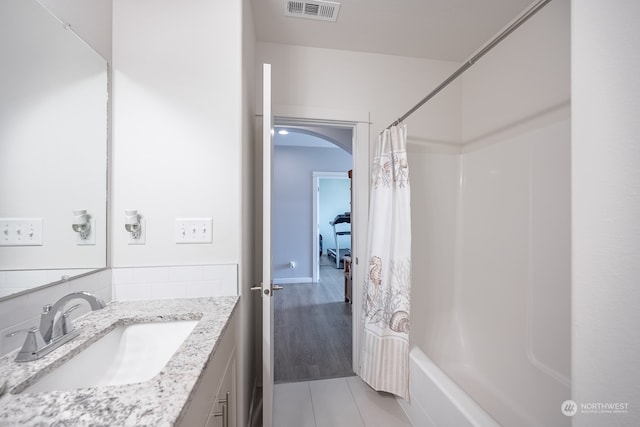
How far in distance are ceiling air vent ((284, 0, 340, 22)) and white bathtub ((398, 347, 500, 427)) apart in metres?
2.30

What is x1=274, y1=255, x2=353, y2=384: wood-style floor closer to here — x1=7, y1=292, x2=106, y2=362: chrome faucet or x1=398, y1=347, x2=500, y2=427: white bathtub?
x1=398, y1=347, x2=500, y2=427: white bathtub

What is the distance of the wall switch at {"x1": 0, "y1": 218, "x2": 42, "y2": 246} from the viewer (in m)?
0.69

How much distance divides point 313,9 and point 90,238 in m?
1.81

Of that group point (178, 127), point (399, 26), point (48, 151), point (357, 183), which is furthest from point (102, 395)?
point (399, 26)

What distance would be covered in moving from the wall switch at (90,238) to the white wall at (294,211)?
313cm

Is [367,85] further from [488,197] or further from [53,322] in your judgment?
[53,322]

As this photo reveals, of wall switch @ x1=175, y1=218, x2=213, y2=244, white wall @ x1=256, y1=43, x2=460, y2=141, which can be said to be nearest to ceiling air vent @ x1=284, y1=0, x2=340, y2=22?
white wall @ x1=256, y1=43, x2=460, y2=141

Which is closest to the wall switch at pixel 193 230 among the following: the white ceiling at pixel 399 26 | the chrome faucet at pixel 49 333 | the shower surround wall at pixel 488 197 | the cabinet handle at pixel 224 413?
the chrome faucet at pixel 49 333

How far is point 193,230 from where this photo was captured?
1116 mm

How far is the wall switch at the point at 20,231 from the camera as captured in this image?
0.69 metres

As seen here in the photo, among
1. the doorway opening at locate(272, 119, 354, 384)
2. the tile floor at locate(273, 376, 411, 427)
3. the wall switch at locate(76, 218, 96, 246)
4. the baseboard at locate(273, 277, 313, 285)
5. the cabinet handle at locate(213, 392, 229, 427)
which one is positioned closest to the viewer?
the cabinet handle at locate(213, 392, 229, 427)

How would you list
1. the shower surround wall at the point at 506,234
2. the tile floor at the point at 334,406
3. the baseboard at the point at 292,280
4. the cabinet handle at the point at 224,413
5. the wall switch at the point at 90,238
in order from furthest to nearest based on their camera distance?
the baseboard at the point at 292,280 < the tile floor at the point at 334,406 < the shower surround wall at the point at 506,234 < the wall switch at the point at 90,238 < the cabinet handle at the point at 224,413

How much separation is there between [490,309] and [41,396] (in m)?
2.23
